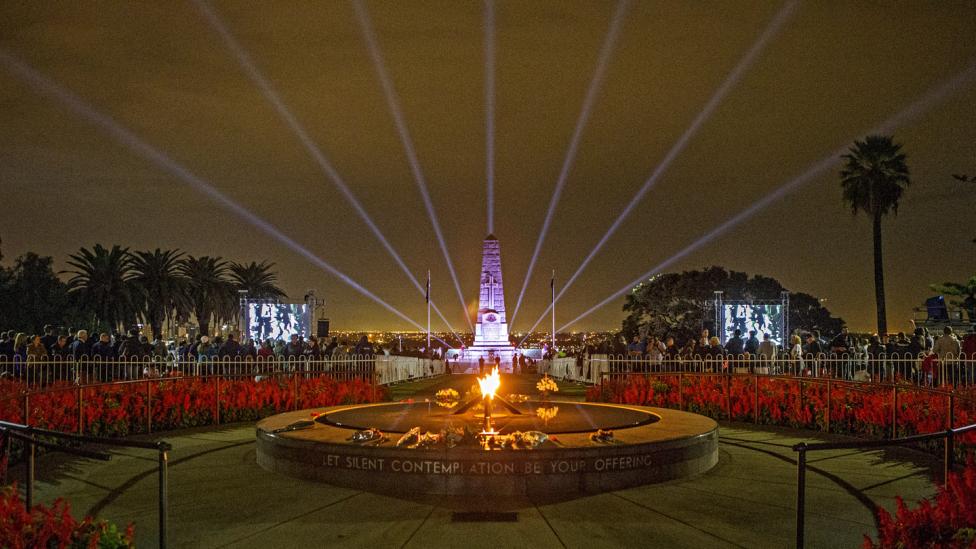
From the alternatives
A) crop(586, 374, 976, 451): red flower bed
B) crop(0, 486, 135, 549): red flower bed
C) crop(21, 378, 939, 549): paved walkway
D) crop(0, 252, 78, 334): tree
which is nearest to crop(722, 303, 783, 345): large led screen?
crop(586, 374, 976, 451): red flower bed

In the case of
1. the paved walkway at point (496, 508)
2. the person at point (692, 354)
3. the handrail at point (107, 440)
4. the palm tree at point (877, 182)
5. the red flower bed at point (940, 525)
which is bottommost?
the paved walkway at point (496, 508)

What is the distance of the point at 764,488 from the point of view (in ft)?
36.5

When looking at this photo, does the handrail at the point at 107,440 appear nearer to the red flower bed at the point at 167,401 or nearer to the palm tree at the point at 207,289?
the red flower bed at the point at 167,401

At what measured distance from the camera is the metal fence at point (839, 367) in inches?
814

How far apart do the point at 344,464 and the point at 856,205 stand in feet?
143

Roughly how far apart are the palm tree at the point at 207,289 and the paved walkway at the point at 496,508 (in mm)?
53344

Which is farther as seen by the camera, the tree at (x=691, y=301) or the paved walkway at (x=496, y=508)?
the tree at (x=691, y=301)

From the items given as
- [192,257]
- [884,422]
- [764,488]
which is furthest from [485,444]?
[192,257]

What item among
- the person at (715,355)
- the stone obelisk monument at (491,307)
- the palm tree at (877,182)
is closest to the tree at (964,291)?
the palm tree at (877,182)

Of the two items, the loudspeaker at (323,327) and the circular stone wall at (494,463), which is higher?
the loudspeaker at (323,327)

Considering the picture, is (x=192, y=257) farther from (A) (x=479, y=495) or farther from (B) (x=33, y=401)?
(A) (x=479, y=495)

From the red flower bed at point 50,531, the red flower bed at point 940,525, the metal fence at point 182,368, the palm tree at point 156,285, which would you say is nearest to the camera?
the red flower bed at point 50,531

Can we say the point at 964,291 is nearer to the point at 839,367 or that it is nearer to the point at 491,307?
the point at 839,367

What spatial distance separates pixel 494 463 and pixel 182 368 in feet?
56.9
